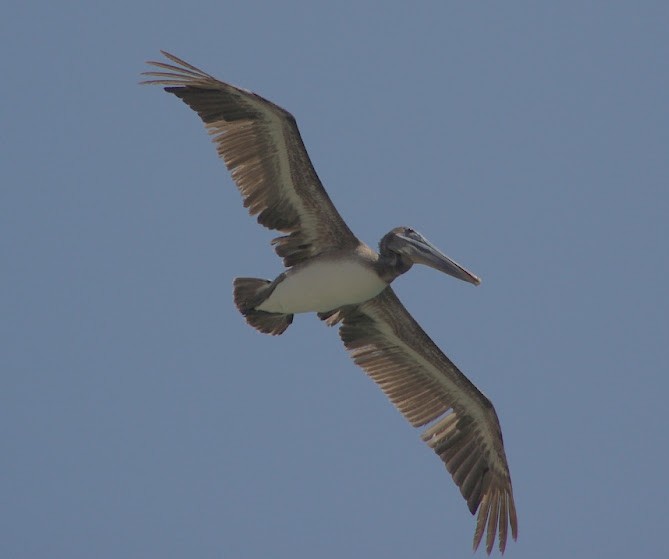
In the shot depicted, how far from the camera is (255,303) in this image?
546 inches

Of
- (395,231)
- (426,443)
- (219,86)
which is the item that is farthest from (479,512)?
(219,86)

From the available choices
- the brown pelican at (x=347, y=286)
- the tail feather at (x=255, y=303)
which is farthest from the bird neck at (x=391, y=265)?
the tail feather at (x=255, y=303)

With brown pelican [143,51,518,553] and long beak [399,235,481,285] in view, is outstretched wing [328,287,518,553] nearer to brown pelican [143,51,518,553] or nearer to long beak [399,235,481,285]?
brown pelican [143,51,518,553]

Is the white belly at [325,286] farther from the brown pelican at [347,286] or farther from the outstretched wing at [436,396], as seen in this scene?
the outstretched wing at [436,396]

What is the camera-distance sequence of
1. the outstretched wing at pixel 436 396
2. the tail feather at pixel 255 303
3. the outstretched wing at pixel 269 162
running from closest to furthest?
the outstretched wing at pixel 269 162, the tail feather at pixel 255 303, the outstretched wing at pixel 436 396

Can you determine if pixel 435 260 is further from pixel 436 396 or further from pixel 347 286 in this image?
pixel 436 396

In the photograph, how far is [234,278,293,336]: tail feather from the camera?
13.8m

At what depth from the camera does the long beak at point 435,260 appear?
1348 cm

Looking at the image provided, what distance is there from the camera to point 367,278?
529 inches

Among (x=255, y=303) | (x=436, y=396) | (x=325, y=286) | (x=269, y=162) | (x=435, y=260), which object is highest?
(x=269, y=162)

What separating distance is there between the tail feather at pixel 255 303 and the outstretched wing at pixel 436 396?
78 centimetres

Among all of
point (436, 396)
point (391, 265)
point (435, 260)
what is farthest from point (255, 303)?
point (436, 396)

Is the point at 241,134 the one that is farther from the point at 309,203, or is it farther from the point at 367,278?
the point at 367,278

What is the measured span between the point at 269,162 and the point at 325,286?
1450 millimetres
